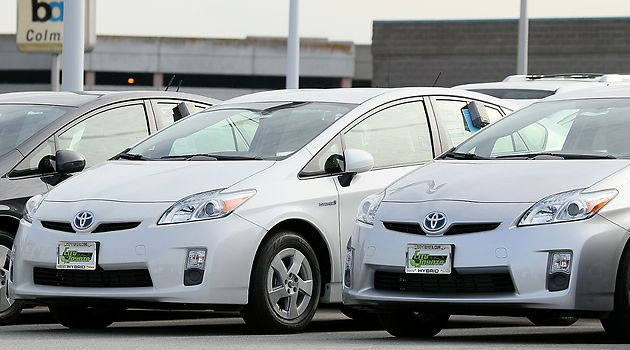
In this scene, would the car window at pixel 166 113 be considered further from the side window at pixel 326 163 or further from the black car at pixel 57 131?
the side window at pixel 326 163

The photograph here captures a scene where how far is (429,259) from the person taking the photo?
9.24 metres

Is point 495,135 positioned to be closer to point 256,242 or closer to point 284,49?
point 256,242

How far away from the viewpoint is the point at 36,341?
9617 mm

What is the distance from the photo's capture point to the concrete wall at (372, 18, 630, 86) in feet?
171

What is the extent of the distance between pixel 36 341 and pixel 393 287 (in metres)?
2.11

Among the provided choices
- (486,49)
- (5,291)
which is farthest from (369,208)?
(486,49)

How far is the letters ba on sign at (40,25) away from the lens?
27.8 meters

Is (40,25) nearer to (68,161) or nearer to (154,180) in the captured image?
(68,161)

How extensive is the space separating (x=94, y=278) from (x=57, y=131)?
211 centimetres

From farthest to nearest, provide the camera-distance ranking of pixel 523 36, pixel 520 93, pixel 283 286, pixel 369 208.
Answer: pixel 523 36 → pixel 520 93 → pixel 283 286 → pixel 369 208

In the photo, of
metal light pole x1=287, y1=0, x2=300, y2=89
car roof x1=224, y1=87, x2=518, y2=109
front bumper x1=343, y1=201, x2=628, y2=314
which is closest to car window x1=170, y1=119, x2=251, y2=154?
car roof x1=224, y1=87, x2=518, y2=109

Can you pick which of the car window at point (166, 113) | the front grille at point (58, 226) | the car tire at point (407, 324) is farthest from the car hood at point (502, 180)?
the car window at point (166, 113)

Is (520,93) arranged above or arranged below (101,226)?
above

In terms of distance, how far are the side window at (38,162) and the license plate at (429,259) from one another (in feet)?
11.5
